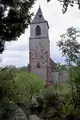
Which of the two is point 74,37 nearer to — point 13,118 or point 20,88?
point 20,88

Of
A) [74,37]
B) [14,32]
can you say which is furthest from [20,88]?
[74,37]

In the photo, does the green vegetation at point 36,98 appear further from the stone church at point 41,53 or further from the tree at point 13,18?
the stone church at point 41,53

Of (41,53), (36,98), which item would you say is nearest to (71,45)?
(36,98)

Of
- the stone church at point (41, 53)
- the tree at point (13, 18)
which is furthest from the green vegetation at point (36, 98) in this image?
the stone church at point (41, 53)

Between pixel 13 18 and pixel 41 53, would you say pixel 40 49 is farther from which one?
pixel 13 18

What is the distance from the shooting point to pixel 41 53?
43.3 m

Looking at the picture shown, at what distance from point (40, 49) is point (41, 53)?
836mm

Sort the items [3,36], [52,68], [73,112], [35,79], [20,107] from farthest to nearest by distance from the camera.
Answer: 1. [52,68]
2. [35,79]
3. [73,112]
4. [20,107]
5. [3,36]

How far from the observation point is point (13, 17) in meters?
7.38

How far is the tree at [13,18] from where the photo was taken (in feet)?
23.6

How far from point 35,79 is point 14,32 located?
15402 millimetres

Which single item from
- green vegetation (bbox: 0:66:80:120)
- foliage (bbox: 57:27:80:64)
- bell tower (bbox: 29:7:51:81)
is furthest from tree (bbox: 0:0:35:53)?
bell tower (bbox: 29:7:51:81)

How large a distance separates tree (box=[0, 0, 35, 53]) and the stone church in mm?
34011

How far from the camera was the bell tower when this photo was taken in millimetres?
42531
